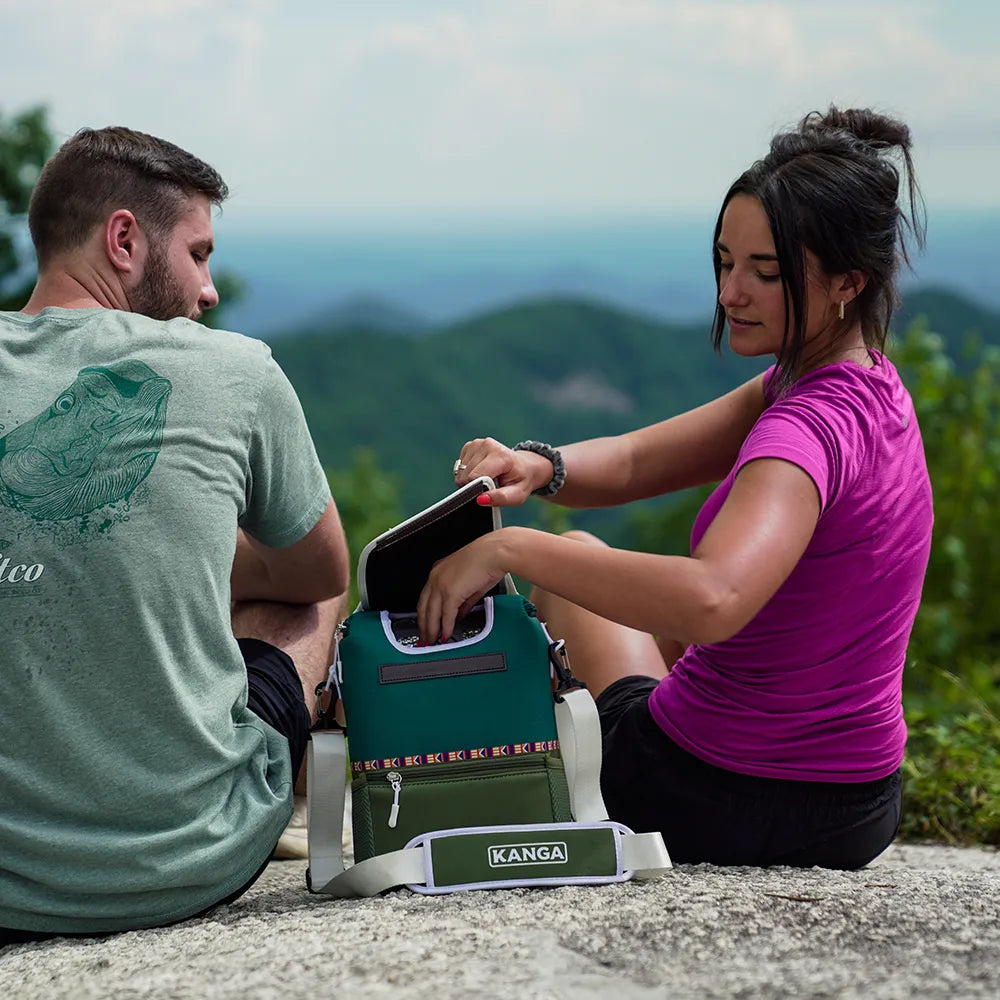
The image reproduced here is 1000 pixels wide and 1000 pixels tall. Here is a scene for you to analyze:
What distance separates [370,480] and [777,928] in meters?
10.3

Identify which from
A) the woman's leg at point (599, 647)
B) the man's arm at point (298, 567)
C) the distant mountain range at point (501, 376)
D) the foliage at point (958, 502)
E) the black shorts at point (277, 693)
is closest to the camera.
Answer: the black shorts at point (277, 693)

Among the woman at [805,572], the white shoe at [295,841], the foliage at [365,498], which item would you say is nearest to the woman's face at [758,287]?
the woman at [805,572]

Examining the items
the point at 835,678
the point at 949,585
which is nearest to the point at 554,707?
the point at 835,678

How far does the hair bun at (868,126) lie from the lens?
2.49m

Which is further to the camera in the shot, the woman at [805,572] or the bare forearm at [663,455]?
the bare forearm at [663,455]

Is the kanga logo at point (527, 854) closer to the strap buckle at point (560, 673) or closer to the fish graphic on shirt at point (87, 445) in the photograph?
the strap buckle at point (560, 673)

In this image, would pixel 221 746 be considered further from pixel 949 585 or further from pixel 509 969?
pixel 949 585

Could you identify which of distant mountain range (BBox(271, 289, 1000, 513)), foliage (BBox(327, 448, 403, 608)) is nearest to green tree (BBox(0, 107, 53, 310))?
foliage (BBox(327, 448, 403, 608))

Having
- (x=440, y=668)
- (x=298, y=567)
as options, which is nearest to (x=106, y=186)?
(x=298, y=567)

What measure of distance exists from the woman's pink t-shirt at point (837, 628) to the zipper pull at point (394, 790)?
1.81 ft

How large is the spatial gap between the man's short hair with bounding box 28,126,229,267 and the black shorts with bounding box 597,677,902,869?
1.44 m

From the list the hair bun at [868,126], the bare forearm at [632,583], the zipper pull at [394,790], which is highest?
the hair bun at [868,126]

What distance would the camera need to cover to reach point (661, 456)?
9.94 feet

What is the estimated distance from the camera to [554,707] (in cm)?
239
